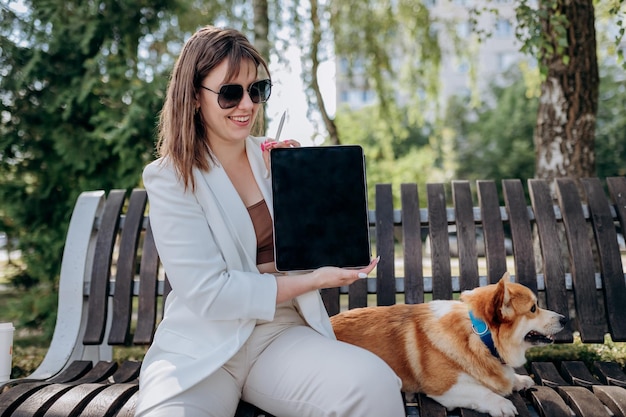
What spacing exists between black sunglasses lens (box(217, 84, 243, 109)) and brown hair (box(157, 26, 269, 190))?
0.15ft

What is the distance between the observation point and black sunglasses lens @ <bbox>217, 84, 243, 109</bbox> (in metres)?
2.61

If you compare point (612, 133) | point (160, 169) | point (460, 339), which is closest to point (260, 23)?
point (160, 169)

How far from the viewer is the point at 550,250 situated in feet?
11.5

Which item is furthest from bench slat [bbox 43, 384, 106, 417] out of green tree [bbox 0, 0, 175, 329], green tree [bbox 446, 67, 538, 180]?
green tree [bbox 446, 67, 538, 180]

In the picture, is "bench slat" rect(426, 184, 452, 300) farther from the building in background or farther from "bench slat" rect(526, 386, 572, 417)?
the building in background

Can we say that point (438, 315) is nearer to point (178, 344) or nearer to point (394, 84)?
point (178, 344)

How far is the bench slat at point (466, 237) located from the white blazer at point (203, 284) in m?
1.19

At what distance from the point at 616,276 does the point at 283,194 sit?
2.06 metres

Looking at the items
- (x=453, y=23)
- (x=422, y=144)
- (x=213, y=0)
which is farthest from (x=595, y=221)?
(x=422, y=144)

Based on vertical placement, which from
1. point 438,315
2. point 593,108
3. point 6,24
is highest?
point 6,24

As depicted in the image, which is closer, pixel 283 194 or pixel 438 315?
pixel 283 194

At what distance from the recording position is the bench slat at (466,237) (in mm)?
3520

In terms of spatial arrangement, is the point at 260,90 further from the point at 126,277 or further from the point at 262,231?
the point at 126,277

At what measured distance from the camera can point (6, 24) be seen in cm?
525
